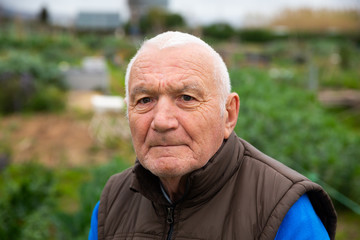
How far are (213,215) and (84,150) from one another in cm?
638

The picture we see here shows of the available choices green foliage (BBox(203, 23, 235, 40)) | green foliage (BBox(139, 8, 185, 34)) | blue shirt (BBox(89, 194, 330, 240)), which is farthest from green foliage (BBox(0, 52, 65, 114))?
green foliage (BBox(139, 8, 185, 34))

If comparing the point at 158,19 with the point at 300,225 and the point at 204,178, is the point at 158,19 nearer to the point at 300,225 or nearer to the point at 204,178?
the point at 204,178

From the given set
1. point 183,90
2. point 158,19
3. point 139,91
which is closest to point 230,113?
point 183,90

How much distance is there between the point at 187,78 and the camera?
1.27 metres

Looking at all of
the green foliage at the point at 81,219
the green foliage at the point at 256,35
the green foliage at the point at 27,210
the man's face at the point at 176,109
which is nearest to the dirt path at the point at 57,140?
the green foliage at the point at 27,210

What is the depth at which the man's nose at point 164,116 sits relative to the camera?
48.9 inches

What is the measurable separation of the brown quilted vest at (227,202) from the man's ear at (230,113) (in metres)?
0.03

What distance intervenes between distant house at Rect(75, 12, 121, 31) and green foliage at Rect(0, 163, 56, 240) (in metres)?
42.6

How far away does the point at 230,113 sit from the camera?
56.6 inches

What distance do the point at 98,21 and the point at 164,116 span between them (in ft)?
171

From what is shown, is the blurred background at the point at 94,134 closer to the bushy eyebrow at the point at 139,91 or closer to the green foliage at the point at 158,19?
the bushy eyebrow at the point at 139,91

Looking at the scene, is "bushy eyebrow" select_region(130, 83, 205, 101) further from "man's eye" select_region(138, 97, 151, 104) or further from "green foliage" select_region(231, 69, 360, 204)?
"green foliage" select_region(231, 69, 360, 204)

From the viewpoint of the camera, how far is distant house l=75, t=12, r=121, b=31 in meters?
46.7

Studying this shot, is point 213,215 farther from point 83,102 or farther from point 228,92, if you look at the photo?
point 83,102
